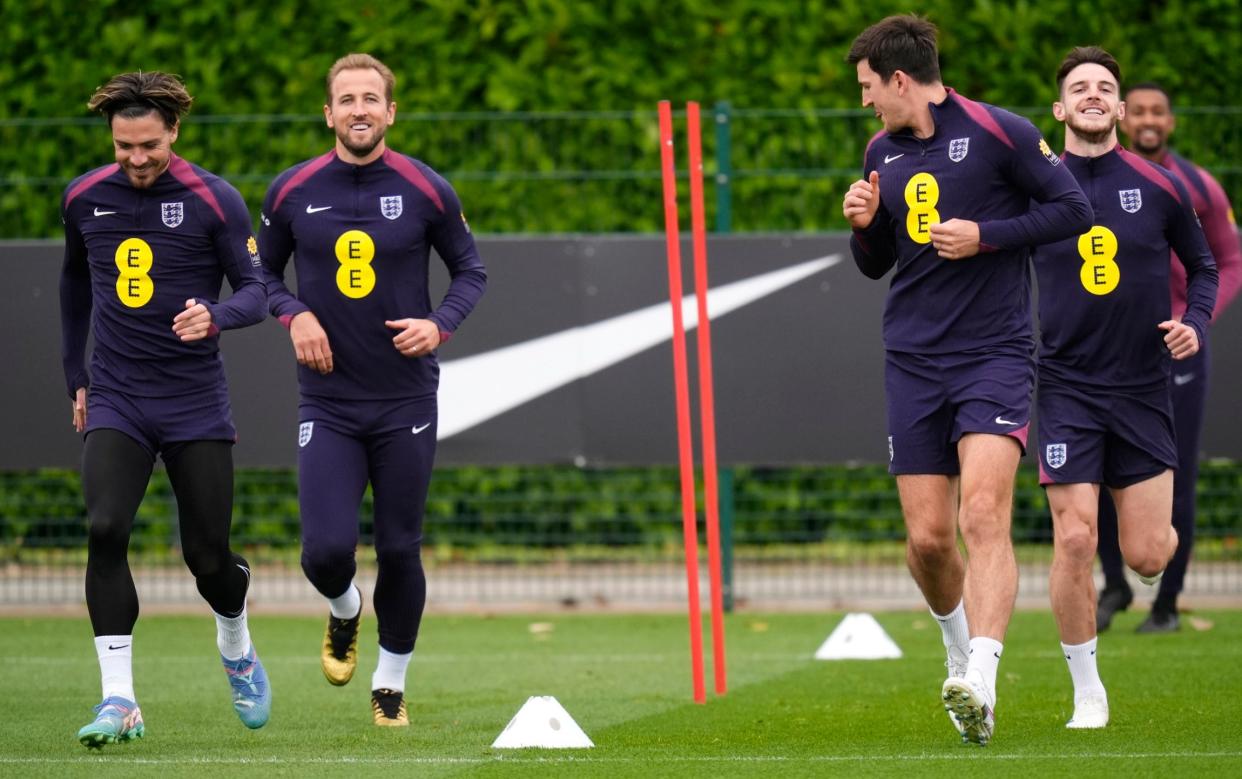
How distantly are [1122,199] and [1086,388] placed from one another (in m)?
0.68

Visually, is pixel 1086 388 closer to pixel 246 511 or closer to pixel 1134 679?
pixel 1134 679

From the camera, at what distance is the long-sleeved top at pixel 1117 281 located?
6945mm

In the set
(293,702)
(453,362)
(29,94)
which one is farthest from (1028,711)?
(29,94)

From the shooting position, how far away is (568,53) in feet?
42.0

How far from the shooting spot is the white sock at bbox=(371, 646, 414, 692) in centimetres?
712

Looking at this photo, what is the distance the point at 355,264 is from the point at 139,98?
36.6 inches

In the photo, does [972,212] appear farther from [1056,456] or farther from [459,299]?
[459,299]

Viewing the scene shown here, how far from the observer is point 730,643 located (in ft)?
33.0

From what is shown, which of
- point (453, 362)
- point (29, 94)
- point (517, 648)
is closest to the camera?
point (517, 648)

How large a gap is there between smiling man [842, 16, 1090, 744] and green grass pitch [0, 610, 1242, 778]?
0.67 m

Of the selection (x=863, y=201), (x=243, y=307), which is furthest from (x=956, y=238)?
(x=243, y=307)

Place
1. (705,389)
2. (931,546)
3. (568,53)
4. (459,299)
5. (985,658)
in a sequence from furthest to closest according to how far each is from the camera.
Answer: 1. (568,53)
2. (705,389)
3. (459,299)
4. (931,546)
5. (985,658)

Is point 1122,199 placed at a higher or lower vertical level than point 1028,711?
higher

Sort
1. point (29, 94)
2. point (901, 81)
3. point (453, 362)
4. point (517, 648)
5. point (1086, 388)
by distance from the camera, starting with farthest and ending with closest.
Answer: point (29, 94) → point (453, 362) → point (517, 648) → point (1086, 388) → point (901, 81)
